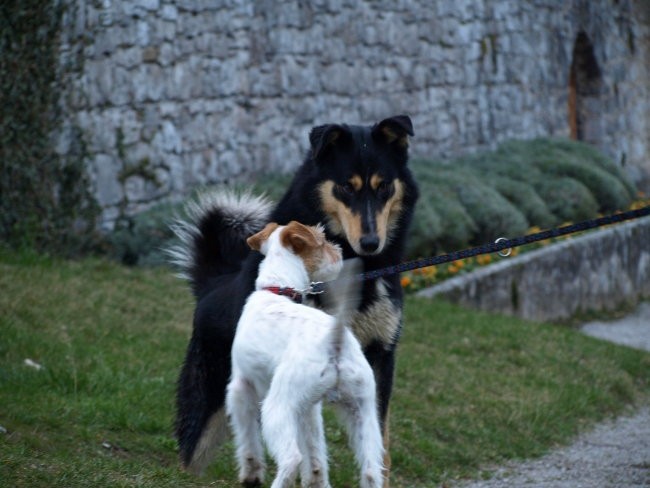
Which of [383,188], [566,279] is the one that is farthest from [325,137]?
[566,279]

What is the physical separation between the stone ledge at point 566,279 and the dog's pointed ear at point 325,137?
555cm

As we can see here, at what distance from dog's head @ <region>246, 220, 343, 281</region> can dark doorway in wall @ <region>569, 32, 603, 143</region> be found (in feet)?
50.5

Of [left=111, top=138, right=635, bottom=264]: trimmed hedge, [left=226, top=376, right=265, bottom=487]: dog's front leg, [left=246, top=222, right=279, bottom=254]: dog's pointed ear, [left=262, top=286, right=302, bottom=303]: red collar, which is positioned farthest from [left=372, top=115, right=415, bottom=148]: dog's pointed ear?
[left=111, top=138, right=635, bottom=264]: trimmed hedge

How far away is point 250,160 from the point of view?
12.1 meters

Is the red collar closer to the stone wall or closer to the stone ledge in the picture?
the stone wall

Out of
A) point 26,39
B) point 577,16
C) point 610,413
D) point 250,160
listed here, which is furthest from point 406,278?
point 577,16

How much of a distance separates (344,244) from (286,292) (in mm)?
801

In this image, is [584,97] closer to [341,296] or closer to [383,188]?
[383,188]

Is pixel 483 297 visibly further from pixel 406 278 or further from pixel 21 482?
pixel 21 482

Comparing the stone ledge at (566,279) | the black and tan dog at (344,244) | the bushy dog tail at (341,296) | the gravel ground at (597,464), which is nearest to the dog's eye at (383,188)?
the black and tan dog at (344,244)

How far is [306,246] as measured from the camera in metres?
4.76

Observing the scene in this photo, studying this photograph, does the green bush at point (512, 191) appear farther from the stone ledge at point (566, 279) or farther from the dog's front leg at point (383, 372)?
the dog's front leg at point (383, 372)

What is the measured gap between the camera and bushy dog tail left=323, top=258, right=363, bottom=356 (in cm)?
404

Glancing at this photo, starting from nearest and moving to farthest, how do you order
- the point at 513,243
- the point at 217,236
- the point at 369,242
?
the point at 513,243 → the point at 369,242 → the point at 217,236
